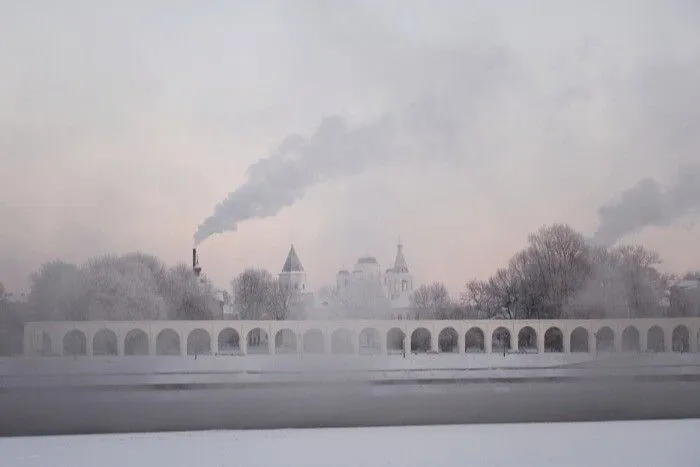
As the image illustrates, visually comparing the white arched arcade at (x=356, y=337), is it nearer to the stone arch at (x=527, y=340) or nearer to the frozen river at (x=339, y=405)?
the stone arch at (x=527, y=340)

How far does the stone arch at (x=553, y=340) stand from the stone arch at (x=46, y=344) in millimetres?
4037

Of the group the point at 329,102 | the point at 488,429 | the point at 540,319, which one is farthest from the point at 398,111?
the point at 488,429

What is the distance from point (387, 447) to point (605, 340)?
246 cm

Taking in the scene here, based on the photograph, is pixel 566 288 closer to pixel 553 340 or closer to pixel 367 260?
pixel 553 340

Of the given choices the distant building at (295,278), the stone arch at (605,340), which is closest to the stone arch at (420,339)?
the distant building at (295,278)

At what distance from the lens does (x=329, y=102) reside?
8.02m

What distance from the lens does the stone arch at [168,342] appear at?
7953 mm

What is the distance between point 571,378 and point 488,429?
3.62 ft

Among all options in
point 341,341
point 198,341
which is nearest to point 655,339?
point 341,341

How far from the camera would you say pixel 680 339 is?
335 inches

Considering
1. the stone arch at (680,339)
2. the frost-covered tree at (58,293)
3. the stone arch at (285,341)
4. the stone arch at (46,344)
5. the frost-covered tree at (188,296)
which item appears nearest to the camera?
the frost-covered tree at (58,293)

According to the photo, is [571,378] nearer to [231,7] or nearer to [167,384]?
[167,384]

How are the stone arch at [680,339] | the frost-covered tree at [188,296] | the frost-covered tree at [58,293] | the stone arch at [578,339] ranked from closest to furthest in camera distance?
1. the frost-covered tree at [58,293]
2. the frost-covered tree at [188,296]
3. the stone arch at [578,339]
4. the stone arch at [680,339]

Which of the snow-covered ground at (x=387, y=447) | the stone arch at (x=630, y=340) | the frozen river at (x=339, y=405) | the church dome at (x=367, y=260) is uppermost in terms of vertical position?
the church dome at (x=367, y=260)
